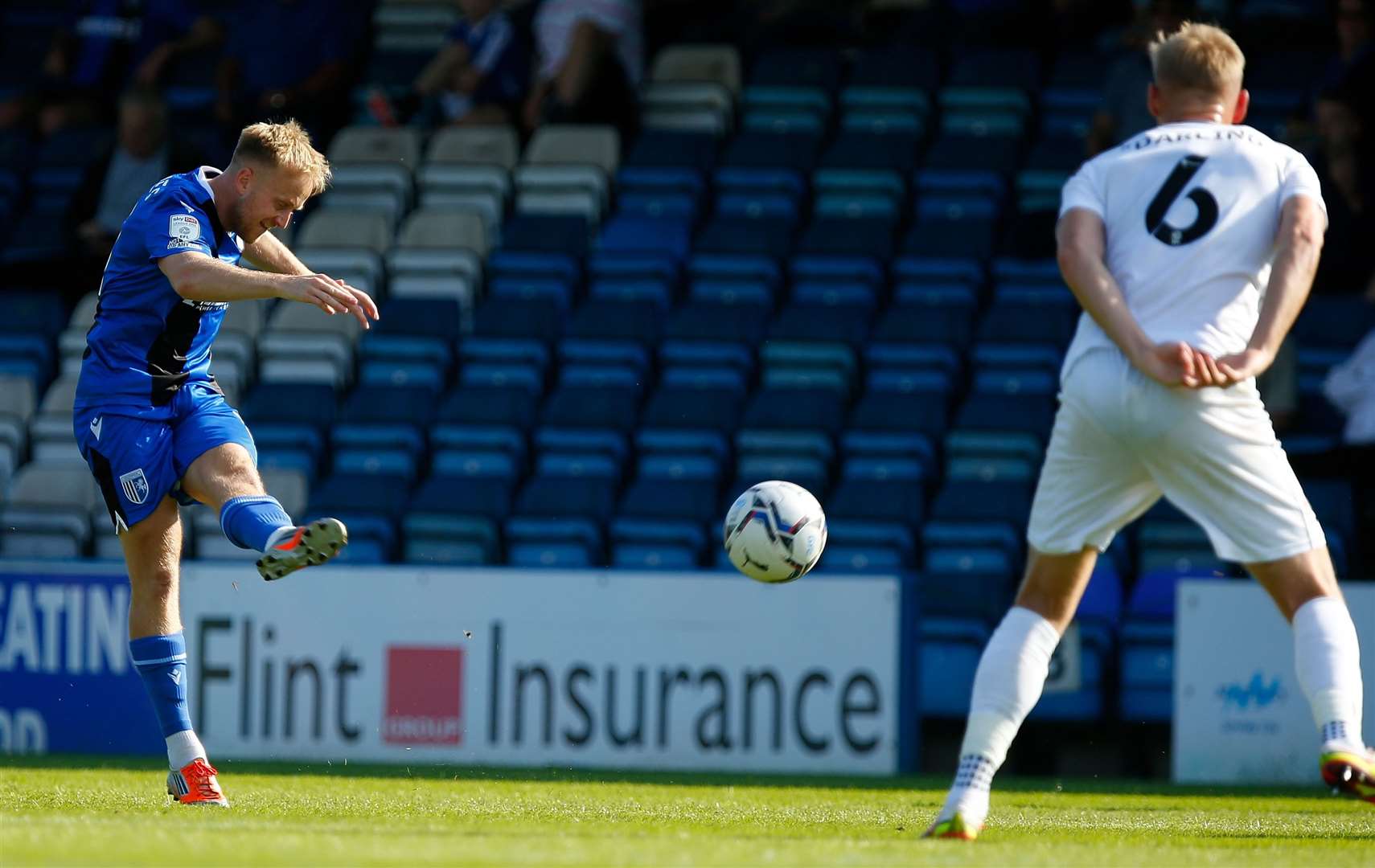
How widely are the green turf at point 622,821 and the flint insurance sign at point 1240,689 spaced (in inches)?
20.0

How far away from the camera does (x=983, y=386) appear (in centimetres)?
1127

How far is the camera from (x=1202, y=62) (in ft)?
15.7

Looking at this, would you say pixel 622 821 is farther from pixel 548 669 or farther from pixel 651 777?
pixel 548 669

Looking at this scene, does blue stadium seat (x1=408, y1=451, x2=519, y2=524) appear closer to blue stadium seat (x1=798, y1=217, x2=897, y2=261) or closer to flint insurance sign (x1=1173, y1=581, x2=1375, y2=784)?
blue stadium seat (x1=798, y1=217, x2=897, y2=261)

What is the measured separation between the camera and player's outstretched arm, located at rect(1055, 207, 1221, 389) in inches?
178

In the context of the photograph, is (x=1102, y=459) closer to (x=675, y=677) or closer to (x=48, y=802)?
(x=48, y=802)

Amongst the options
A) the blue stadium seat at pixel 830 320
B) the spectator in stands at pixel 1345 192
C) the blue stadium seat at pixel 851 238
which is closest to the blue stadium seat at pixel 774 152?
the blue stadium seat at pixel 851 238

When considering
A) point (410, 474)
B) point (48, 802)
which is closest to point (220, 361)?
point (410, 474)

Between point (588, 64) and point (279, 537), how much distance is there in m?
8.49

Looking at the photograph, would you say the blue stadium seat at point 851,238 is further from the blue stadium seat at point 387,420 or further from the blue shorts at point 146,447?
the blue shorts at point 146,447

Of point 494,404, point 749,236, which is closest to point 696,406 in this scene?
point 494,404

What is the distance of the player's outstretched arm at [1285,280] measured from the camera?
180 inches

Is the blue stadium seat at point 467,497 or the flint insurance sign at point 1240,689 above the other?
the blue stadium seat at point 467,497

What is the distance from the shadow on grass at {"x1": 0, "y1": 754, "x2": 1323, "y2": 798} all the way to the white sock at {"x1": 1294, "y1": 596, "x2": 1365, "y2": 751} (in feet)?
11.1
